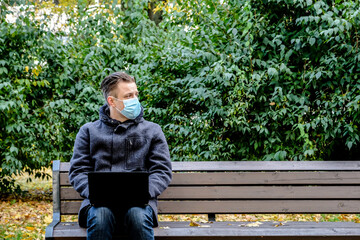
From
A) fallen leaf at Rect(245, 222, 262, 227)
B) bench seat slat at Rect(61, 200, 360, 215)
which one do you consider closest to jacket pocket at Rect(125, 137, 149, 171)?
bench seat slat at Rect(61, 200, 360, 215)

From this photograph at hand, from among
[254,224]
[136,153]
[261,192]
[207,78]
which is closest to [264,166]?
[261,192]

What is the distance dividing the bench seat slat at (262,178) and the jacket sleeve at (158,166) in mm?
465

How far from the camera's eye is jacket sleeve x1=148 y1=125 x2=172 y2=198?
315 cm

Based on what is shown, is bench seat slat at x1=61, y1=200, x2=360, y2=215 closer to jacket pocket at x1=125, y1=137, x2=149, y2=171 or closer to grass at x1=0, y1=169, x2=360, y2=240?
jacket pocket at x1=125, y1=137, x2=149, y2=171

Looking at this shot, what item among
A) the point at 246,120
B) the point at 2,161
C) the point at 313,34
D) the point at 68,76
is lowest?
the point at 2,161

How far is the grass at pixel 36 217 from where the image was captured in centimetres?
503

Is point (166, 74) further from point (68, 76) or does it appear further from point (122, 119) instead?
point (122, 119)

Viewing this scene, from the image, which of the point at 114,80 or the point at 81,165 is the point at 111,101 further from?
the point at 81,165

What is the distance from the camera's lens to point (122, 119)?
3373 mm

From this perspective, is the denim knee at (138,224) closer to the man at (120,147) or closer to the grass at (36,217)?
the man at (120,147)

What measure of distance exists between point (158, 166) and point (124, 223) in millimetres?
501

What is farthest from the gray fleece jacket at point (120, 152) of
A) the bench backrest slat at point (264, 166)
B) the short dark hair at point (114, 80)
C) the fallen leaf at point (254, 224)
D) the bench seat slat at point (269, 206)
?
the fallen leaf at point (254, 224)

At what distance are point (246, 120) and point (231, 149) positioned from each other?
38cm

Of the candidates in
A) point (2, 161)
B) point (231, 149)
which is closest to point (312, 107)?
point (231, 149)
